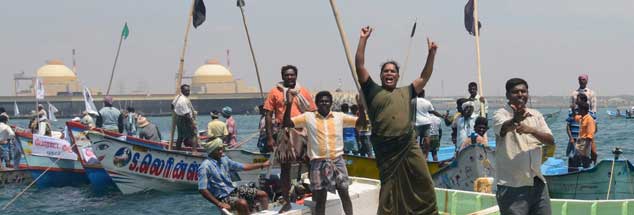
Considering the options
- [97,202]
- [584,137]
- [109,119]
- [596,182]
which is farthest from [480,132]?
[109,119]

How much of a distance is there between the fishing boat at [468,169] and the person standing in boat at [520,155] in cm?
537

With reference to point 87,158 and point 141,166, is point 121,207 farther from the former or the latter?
point 87,158

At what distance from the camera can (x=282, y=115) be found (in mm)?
8617

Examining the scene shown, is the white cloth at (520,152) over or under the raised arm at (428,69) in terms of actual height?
under

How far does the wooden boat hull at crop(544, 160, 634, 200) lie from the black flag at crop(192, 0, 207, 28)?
8.40 metres

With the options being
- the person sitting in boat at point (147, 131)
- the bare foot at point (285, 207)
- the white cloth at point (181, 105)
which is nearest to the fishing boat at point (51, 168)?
the person sitting in boat at point (147, 131)

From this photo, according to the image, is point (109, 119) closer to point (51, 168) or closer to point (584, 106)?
point (51, 168)

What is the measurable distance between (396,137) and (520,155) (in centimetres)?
97

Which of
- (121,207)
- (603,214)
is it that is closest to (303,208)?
(603,214)

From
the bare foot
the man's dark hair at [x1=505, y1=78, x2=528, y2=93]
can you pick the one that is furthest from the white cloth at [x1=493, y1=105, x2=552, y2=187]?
the bare foot

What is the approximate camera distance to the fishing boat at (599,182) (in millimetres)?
10969

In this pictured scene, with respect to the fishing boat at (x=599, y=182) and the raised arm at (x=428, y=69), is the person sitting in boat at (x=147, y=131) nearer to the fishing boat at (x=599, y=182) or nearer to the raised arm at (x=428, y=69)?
the fishing boat at (x=599, y=182)

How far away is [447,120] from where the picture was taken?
15.9m

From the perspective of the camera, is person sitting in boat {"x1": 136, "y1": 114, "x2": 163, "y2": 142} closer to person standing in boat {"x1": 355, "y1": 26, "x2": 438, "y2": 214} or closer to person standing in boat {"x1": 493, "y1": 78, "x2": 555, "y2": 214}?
person standing in boat {"x1": 355, "y1": 26, "x2": 438, "y2": 214}
